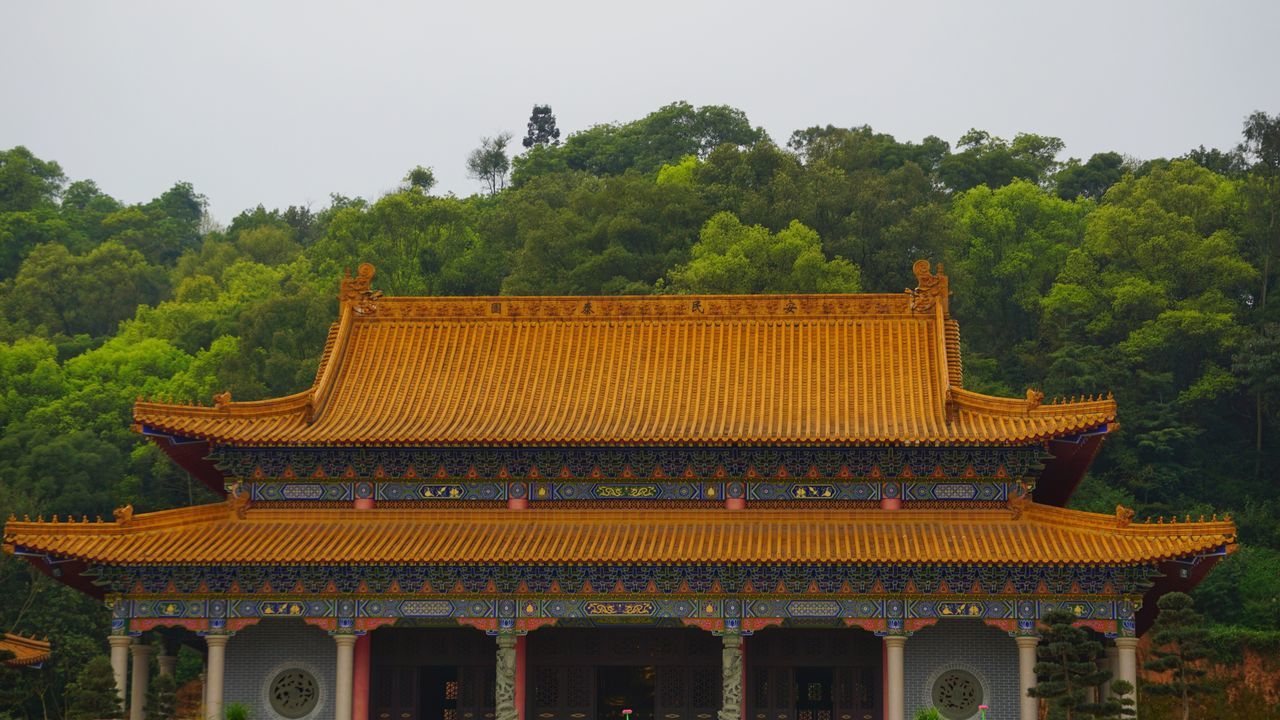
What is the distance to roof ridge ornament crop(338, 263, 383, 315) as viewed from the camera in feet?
132

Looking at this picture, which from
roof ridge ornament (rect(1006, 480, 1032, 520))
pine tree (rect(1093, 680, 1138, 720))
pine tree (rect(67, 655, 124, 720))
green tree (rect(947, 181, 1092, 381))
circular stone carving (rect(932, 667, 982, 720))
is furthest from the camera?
green tree (rect(947, 181, 1092, 381))

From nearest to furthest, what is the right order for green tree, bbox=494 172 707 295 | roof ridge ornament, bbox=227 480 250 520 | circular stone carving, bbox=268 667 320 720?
circular stone carving, bbox=268 667 320 720 → roof ridge ornament, bbox=227 480 250 520 → green tree, bbox=494 172 707 295

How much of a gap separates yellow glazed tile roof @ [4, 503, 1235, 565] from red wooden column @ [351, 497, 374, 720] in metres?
0.26

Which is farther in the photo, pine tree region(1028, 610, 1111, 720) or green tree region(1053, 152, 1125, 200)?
green tree region(1053, 152, 1125, 200)

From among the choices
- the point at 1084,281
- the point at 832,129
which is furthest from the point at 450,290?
the point at 1084,281

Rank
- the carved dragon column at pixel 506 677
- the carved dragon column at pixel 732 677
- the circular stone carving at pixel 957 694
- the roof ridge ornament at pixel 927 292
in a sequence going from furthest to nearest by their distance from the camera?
the roof ridge ornament at pixel 927 292 < the circular stone carving at pixel 957 694 < the carved dragon column at pixel 506 677 < the carved dragon column at pixel 732 677

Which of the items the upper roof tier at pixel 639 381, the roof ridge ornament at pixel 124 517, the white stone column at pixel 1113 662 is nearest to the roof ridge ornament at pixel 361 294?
the upper roof tier at pixel 639 381

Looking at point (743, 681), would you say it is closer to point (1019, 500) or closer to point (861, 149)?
point (1019, 500)

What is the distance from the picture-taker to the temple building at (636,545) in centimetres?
3444

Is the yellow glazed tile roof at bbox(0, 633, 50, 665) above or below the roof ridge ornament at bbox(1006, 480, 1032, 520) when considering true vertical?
below

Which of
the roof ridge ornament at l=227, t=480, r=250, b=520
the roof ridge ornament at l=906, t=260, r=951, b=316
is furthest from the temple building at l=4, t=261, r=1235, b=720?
the roof ridge ornament at l=906, t=260, r=951, b=316

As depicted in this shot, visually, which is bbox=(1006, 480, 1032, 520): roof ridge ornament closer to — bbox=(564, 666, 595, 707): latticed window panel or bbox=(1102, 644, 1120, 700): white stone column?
bbox=(1102, 644, 1120, 700): white stone column

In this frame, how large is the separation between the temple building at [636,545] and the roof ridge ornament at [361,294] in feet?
6.76

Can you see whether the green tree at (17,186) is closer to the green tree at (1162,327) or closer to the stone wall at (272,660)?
the green tree at (1162,327)
